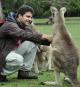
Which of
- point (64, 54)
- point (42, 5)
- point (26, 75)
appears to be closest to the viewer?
point (64, 54)

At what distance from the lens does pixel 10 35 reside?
669 cm

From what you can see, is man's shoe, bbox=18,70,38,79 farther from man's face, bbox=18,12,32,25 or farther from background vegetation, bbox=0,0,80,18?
background vegetation, bbox=0,0,80,18

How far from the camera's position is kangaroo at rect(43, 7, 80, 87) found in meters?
Answer: 5.84

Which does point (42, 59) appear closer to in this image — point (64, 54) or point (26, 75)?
point (26, 75)

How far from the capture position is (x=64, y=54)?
595 cm

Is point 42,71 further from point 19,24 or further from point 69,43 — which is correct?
point 69,43

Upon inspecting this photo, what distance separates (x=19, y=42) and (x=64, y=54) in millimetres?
1224

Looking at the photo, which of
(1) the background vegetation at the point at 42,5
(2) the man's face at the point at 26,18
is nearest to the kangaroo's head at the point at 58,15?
(2) the man's face at the point at 26,18

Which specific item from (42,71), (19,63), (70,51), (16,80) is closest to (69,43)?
(70,51)

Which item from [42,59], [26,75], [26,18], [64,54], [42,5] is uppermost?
[26,18]

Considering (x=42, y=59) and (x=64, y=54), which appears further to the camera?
(x=42, y=59)

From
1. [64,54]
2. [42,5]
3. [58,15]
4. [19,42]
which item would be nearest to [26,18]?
[19,42]

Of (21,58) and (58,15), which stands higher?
(58,15)

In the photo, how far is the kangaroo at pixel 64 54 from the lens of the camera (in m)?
5.84
